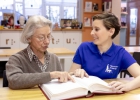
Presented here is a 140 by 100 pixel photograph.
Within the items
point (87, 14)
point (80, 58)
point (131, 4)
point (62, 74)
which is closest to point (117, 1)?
point (87, 14)

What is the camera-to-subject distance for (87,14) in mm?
6480

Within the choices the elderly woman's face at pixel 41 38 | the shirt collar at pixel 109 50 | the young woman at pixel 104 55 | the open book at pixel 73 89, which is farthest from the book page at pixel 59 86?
the shirt collar at pixel 109 50

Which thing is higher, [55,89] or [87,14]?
[87,14]

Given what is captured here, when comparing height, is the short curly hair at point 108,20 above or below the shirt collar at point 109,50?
above

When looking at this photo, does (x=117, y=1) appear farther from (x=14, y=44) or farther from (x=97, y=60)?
(x=97, y=60)

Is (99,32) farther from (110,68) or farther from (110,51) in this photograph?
(110,68)

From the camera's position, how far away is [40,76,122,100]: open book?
3.53ft

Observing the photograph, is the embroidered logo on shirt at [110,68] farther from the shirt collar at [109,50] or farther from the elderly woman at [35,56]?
the elderly woman at [35,56]

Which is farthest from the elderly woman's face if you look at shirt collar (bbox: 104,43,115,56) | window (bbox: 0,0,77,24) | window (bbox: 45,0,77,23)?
window (bbox: 45,0,77,23)

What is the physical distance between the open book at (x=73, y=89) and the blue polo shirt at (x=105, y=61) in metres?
0.43

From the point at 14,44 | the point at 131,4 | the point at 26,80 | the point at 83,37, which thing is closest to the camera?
the point at 26,80

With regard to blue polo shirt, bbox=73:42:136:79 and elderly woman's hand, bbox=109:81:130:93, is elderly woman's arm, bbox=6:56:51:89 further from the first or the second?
blue polo shirt, bbox=73:42:136:79

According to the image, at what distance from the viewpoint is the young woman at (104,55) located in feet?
5.45

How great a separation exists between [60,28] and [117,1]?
5.80ft
